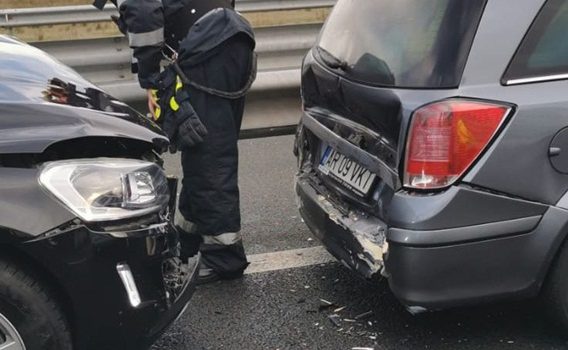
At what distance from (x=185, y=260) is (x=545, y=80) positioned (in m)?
1.62

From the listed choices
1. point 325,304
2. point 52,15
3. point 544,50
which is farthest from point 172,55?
point 52,15

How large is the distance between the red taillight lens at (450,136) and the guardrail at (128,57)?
13.2 feet

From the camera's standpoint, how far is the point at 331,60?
10.8 ft

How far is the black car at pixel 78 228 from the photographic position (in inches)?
85.9

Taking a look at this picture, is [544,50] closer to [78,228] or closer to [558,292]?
[558,292]

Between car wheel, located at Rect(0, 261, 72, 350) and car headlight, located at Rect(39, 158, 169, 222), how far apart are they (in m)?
0.27

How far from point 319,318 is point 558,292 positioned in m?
1.06

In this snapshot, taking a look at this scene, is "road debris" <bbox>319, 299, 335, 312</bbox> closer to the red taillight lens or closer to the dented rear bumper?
the dented rear bumper

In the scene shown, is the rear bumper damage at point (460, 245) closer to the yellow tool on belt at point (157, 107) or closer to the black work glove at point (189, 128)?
the black work glove at point (189, 128)

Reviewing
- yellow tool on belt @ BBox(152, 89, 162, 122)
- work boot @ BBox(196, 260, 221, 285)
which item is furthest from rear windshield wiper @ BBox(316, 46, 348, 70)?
work boot @ BBox(196, 260, 221, 285)

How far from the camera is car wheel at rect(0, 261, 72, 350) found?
7.15 ft

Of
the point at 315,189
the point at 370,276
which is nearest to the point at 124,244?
the point at 370,276

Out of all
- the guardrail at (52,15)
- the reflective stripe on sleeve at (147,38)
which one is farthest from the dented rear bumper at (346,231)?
the guardrail at (52,15)

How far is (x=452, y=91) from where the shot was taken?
8.57 ft
